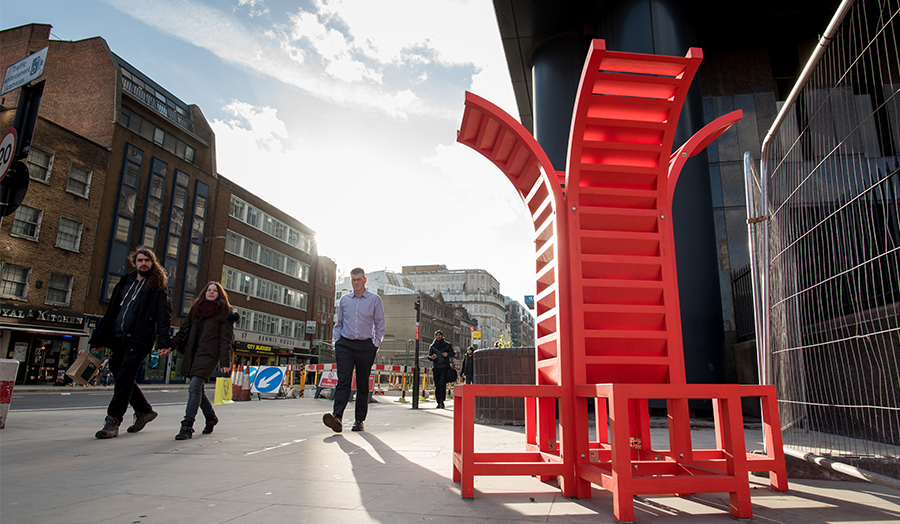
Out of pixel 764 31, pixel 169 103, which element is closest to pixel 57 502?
pixel 764 31

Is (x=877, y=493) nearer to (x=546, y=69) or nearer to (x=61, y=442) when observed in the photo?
(x=61, y=442)

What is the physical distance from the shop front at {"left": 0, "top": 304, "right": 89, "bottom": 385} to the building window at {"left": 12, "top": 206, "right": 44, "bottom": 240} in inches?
138

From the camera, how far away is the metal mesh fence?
8.03 ft

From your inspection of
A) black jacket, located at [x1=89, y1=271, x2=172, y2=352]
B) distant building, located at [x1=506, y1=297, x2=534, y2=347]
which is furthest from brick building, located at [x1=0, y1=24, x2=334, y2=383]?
distant building, located at [x1=506, y1=297, x2=534, y2=347]

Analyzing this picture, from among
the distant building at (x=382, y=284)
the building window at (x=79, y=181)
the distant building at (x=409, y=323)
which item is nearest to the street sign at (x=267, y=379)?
the building window at (x=79, y=181)

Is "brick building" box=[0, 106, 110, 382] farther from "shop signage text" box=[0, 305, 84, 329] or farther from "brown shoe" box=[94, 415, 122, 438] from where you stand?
"brown shoe" box=[94, 415, 122, 438]

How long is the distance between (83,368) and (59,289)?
2617 centimetres

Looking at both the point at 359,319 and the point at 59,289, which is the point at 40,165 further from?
the point at 359,319

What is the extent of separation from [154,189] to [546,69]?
1222 inches

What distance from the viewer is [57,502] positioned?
8.16 ft

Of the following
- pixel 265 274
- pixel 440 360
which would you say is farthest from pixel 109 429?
pixel 265 274

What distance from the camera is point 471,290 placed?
458 feet

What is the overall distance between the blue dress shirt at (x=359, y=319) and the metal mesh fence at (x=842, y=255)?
13.2 ft

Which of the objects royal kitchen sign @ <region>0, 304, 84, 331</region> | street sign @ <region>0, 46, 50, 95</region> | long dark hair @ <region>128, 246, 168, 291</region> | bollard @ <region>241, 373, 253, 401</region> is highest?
street sign @ <region>0, 46, 50, 95</region>
